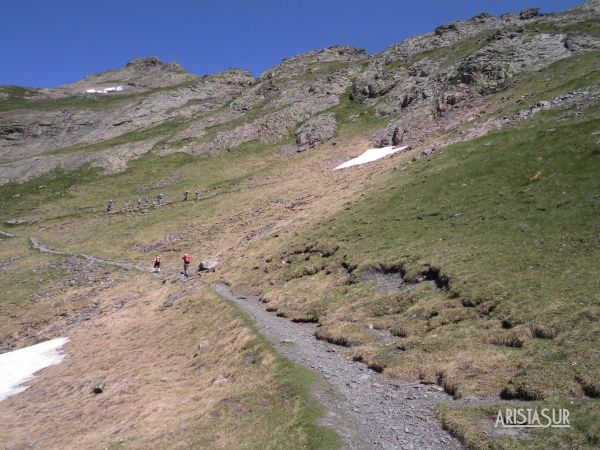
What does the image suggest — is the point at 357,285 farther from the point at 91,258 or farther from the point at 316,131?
the point at 316,131

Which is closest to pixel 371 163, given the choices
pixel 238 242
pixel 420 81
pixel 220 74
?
pixel 238 242

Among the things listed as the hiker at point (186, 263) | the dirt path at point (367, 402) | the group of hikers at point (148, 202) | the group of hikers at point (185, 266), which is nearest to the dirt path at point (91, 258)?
the group of hikers at point (185, 266)

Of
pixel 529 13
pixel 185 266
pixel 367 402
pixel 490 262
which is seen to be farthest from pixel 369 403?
pixel 529 13

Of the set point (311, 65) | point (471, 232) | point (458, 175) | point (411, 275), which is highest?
point (311, 65)

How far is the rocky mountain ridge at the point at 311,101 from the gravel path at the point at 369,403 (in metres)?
53.1

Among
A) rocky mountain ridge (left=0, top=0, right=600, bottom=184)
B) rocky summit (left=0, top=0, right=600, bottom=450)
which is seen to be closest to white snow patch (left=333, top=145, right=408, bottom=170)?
rocky summit (left=0, top=0, right=600, bottom=450)

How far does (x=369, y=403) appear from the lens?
16.4 metres

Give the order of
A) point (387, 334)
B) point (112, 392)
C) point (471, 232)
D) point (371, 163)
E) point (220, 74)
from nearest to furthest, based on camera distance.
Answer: point (387, 334) → point (112, 392) → point (471, 232) → point (371, 163) → point (220, 74)

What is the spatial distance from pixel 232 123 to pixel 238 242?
73206mm

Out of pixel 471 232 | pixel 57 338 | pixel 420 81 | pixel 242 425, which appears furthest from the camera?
pixel 420 81

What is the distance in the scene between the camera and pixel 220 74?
590 feet

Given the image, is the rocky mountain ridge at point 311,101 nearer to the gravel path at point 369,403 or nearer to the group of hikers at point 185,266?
the group of hikers at point 185,266

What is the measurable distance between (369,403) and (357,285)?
1375 cm

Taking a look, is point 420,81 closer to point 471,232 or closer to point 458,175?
point 458,175
